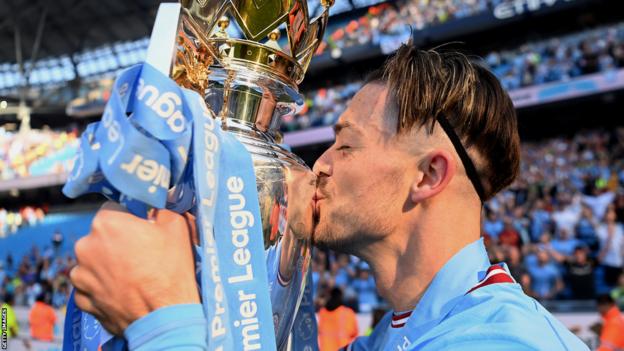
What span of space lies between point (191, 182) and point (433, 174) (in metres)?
0.50

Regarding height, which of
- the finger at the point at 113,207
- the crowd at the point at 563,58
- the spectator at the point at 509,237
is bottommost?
the spectator at the point at 509,237

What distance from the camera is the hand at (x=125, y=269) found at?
569 millimetres

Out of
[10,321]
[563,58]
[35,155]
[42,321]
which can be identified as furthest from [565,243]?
[35,155]

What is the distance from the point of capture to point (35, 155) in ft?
53.8

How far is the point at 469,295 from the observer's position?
87 cm

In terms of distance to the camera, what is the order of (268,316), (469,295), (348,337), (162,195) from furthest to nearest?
(348,337) → (469,295) → (268,316) → (162,195)

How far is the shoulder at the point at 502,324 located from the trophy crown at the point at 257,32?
42 centimetres

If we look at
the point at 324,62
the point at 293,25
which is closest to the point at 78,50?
the point at 324,62

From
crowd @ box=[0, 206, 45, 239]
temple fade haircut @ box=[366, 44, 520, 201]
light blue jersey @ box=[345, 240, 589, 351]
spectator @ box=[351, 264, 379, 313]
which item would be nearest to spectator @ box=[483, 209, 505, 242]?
spectator @ box=[351, 264, 379, 313]

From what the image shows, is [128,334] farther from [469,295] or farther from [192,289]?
[469,295]

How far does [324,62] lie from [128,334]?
14.7 metres

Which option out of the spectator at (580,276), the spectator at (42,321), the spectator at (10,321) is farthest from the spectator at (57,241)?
the spectator at (580,276)

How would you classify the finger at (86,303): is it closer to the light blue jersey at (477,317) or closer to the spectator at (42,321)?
the light blue jersey at (477,317)

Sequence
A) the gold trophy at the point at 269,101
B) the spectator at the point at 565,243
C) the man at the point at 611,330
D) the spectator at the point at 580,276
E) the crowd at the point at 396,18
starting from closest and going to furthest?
1. the gold trophy at the point at 269,101
2. the man at the point at 611,330
3. the spectator at the point at 580,276
4. the spectator at the point at 565,243
5. the crowd at the point at 396,18
